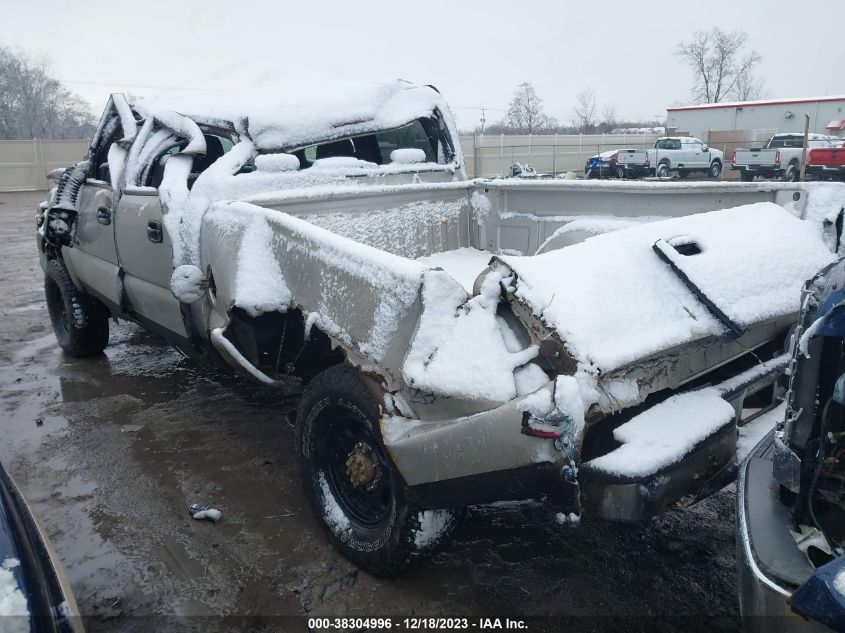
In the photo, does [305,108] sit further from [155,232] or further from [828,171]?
[828,171]

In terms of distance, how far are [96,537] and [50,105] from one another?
66917 millimetres

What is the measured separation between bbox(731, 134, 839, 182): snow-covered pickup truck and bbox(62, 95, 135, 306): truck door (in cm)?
2067

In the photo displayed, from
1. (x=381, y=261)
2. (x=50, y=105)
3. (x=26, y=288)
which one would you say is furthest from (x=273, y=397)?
(x=50, y=105)

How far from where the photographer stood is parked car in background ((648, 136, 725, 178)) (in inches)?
1008

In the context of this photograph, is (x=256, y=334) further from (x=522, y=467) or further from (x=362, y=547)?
(x=522, y=467)

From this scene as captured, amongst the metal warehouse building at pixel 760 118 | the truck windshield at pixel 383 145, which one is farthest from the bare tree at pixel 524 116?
the truck windshield at pixel 383 145

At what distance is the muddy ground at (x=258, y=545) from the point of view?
2.55m

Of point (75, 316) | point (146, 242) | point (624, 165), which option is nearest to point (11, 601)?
point (146, 242)

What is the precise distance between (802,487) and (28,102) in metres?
66.7

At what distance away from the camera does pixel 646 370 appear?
7.13 ft

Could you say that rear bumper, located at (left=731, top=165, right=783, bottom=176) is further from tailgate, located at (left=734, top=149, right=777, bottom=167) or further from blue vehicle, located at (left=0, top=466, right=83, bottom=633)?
blue vehicle, located at (left=0, top=466, right=83, bottom=633)

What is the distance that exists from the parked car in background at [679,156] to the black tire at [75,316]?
23.8 m

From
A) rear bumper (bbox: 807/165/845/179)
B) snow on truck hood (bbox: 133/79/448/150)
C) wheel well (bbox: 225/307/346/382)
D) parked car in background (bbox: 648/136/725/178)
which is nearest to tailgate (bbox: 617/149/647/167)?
parked car in background (bbox: 648/136/725/178)

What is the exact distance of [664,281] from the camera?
7.85 feet
